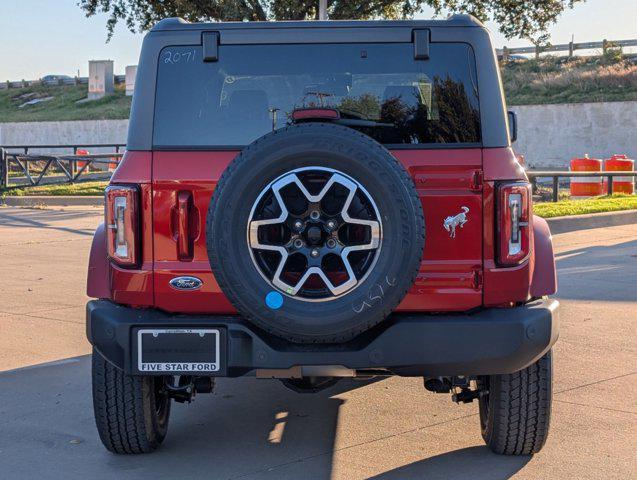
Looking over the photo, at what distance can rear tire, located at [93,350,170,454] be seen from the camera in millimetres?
5043

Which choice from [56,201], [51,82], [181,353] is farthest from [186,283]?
[51,82]

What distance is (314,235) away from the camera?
4.36 m

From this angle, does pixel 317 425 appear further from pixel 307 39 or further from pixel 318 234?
pixel 307 39

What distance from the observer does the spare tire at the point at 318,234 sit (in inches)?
171

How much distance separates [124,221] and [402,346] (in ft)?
4.27

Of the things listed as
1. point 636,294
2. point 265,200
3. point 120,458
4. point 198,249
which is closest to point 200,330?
point 198,249

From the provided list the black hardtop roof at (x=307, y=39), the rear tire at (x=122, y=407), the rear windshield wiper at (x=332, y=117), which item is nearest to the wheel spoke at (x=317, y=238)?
the rear windshield wiper at (x=332, y=117)

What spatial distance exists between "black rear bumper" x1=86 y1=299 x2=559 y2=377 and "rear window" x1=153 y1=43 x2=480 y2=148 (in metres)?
0.83

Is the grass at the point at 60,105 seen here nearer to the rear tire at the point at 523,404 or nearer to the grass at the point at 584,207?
the grass at the point at 584,207

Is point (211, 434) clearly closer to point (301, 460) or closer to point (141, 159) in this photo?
point (301, 460)

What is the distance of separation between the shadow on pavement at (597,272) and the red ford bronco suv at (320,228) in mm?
5492

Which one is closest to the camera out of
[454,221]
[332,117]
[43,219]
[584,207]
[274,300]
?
[274,300]

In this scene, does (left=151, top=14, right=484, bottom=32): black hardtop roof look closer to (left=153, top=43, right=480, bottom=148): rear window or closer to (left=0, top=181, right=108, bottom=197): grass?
(left=153, top=43, right=480, bottom=148): rear window

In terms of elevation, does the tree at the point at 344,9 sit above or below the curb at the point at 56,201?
above
